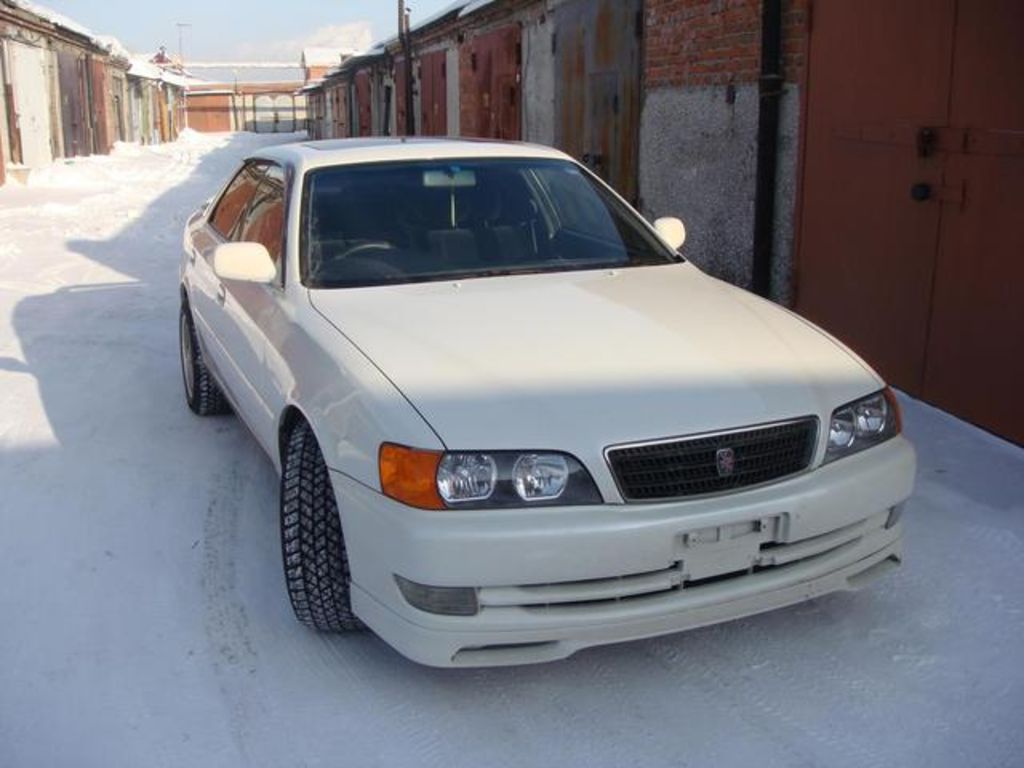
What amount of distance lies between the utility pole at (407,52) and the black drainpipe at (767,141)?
44.6 ft

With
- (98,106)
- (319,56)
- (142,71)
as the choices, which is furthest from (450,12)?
(319,56)

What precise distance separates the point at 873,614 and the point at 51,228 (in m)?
13.2

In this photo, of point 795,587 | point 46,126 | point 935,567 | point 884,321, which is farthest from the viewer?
point 46,126

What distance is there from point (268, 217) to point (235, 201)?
94 centimetres

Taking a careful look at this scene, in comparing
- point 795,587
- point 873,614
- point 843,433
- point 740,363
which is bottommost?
point 873,614

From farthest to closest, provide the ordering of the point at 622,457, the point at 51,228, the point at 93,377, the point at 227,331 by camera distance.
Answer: the point at 51,228, the point at 93,377, the point at 227,331, the point at 622,457

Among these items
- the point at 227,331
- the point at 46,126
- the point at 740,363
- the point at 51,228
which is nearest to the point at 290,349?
the point at 227,331

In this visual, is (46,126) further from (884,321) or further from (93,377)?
(884,321)

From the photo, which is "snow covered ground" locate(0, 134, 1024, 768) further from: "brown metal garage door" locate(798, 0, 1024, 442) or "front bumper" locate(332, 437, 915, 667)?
"brown metal garage door" locate(798, 0, 1024, 442)

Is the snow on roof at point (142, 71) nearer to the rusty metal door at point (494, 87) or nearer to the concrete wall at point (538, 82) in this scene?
the rusty metal door at point (494, 87)

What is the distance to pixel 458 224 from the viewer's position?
418 centimetres

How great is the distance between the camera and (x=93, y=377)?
255 inches

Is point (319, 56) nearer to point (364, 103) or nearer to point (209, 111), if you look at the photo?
point (209, 111)

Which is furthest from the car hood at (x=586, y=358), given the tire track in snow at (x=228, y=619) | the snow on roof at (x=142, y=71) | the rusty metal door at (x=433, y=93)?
the snow on roof at (x=142, y=71)
